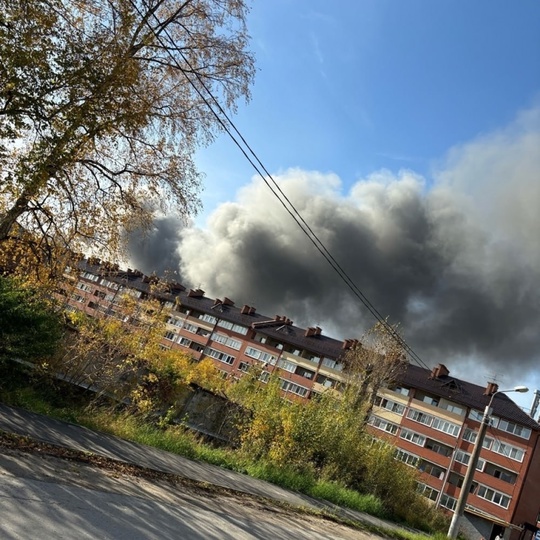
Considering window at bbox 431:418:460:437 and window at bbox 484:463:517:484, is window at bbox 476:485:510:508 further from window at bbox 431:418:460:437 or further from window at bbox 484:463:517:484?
window at bbox 431:418:460:437

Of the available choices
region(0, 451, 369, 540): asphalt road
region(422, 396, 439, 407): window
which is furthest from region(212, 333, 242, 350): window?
region(0, 451, 369, 540): asphalt road

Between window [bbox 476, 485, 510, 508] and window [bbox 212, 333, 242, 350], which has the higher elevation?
window [bbox 212, 333, 242, 350]

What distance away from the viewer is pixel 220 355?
222ft

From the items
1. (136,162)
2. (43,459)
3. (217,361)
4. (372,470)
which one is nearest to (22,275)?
(136,162)

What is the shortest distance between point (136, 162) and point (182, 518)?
21.3 ft

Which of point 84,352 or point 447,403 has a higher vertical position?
point 447,403

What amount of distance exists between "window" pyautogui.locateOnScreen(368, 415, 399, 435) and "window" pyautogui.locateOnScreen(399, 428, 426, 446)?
885 millimetres

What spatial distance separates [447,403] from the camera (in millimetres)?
52406

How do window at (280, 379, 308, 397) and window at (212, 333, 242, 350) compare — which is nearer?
window at (280, 379, 308, 397)

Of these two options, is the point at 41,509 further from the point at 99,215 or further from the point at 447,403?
the point at 447,403

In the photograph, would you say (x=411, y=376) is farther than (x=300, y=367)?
No

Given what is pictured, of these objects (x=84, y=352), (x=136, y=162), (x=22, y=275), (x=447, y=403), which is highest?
(x=447, y=403)

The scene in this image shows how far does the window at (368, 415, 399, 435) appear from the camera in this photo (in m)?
53.1

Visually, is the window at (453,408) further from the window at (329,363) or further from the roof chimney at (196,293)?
the roof chimney at (196,293)
